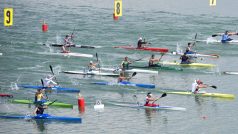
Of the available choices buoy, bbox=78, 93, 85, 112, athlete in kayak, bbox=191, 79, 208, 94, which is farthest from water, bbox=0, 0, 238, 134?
athlete in kayak, bbox=191, 79, 208, 94

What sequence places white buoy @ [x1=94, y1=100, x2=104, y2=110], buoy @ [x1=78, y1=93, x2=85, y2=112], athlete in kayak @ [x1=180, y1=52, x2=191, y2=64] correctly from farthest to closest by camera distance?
athlete in kayak @ [x1=180, y1=52, x2=191, y2=64], white buoy @ [x1=94, y1=100, x2=104, y2=110], buoy @ [x1=78, y1=93, x2=85, y2=112]

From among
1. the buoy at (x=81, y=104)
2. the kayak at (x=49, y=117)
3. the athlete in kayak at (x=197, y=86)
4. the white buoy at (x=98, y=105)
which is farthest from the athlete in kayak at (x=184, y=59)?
the kayak at (x=49, y=117)

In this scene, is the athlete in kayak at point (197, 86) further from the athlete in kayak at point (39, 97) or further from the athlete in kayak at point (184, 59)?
the athlete in kayak at point (39, 97)

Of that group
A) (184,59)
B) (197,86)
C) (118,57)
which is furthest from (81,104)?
(118,57)

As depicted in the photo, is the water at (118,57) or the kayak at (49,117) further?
the water at (118,57)

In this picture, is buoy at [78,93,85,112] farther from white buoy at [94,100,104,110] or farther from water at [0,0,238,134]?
white buoy at [94,100,104,110]

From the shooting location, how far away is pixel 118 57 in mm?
78688

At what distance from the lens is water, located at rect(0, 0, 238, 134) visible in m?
54.6

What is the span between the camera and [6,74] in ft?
229

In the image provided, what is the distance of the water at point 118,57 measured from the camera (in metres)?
54.6

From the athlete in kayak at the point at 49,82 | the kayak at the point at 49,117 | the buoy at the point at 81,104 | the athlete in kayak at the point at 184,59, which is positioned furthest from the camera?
the athlete in kayak at the point at 184,59

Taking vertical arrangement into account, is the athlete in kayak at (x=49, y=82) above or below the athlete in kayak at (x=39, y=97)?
above

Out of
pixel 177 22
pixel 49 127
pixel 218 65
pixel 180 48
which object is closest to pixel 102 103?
pixel 49 127

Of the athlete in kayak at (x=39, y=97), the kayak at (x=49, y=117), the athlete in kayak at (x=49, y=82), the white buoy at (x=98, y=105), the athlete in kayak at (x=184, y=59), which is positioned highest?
the athlete in kayak at (x=184, y=59)
